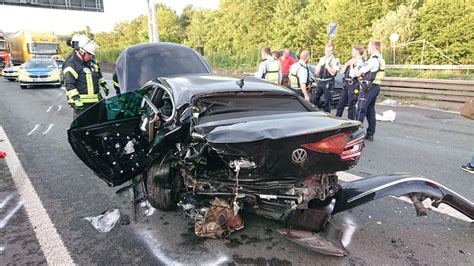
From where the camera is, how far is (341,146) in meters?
2.59

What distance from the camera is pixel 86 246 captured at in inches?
117

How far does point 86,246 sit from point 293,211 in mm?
1766

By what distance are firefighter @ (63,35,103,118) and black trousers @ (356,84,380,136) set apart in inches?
180

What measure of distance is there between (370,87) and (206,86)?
4.07 m

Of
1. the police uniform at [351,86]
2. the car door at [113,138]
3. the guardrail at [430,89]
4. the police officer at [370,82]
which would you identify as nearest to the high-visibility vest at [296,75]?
the police uniform at [351,86]

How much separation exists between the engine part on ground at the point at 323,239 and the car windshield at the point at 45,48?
2687cm

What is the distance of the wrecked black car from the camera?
252 centimetres

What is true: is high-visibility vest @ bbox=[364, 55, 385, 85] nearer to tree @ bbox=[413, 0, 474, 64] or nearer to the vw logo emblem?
the vw logo emblem

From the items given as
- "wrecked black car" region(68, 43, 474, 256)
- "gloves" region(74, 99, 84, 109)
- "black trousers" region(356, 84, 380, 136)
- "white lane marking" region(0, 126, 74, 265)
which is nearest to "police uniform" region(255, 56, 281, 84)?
"black trousers" region(356, 84, 380, 136)

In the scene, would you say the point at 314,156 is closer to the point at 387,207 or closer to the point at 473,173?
the point at 387,207

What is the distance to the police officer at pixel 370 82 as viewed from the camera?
6340 millimetres

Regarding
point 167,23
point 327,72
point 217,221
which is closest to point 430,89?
point 327,72

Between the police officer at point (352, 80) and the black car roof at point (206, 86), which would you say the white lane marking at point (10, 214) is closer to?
the black car roof at point (206, 86)

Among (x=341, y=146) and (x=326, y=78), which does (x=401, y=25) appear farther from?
(x=341, y=146)
